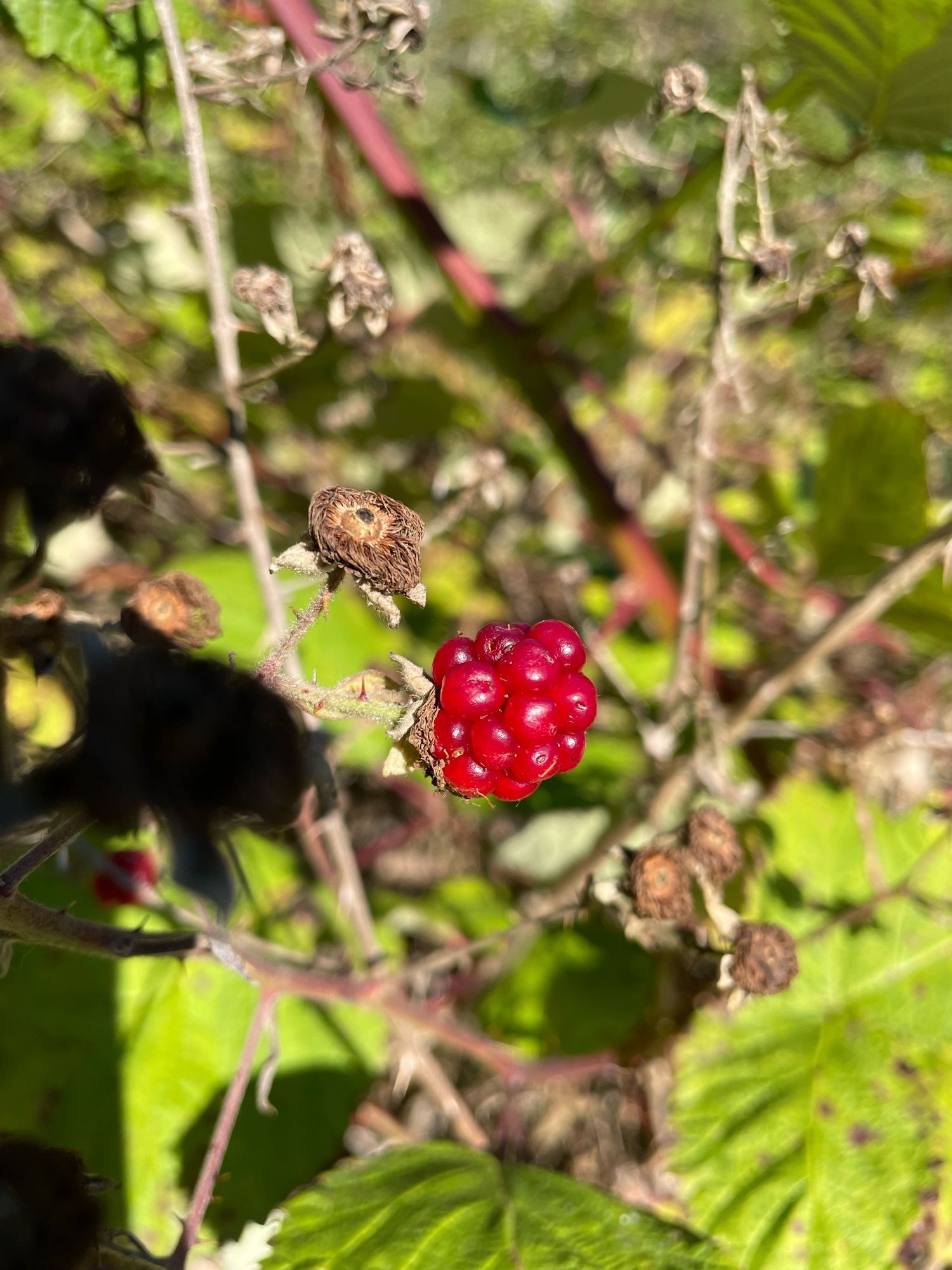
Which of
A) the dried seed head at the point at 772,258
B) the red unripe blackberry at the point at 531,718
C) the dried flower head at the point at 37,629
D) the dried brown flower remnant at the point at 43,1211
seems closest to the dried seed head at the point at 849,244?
the dried seed head at the point at 772,258

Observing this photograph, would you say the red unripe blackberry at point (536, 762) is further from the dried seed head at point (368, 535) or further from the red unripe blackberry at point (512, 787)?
the dried seed head at point (368, 535)

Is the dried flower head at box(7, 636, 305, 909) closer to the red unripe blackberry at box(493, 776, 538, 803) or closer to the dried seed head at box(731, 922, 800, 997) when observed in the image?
the red unripe blackberry at box(493, 776, 538, 803)

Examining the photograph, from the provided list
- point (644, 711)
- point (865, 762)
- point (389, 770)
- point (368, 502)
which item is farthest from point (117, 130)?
point (865, 762)

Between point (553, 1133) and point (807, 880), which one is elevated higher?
point (807, 880)

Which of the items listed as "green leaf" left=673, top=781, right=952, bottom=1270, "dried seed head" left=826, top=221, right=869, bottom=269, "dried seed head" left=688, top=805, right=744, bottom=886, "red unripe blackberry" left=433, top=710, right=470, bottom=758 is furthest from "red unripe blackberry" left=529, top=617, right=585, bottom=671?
"green leaf" left=673, top=781, right=952, bottom=1270

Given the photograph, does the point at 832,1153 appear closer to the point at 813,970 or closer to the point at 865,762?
the point at 813,970

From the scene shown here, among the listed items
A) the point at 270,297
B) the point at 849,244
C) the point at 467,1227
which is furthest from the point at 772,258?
the point at 467,1227
